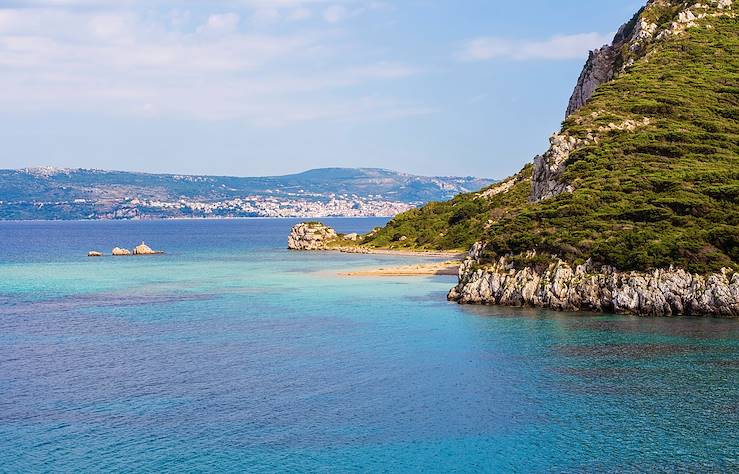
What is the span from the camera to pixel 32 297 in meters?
105

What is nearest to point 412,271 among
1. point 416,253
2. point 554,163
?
point 554,163

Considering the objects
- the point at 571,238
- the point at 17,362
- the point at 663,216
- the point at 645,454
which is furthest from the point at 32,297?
the point at 645,454

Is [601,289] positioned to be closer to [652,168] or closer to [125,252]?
[652,168]

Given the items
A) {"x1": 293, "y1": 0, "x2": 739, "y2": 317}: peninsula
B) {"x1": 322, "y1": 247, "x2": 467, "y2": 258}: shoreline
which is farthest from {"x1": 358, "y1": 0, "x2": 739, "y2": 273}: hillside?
{"x1": 322, "y1": 247, "x2": 467, "y2": 258}: shoreline

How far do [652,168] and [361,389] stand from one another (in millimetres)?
68100

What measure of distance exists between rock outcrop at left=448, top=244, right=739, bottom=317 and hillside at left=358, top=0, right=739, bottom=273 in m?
1.30

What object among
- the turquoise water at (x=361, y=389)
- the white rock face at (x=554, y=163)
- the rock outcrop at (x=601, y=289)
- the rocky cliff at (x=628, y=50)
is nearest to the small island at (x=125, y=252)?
the turquoise water at (x=361, y=389)

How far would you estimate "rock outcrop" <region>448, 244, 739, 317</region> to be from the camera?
79.6 m

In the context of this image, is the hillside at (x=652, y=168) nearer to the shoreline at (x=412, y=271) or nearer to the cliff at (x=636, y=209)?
the cliff at (x=636, y=209)

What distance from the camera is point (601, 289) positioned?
3346 inches

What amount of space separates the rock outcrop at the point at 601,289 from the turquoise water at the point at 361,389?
359 centimetres

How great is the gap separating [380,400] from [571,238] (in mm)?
47059

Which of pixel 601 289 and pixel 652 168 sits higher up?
pixel 652 168

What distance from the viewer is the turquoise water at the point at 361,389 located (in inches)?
1614
